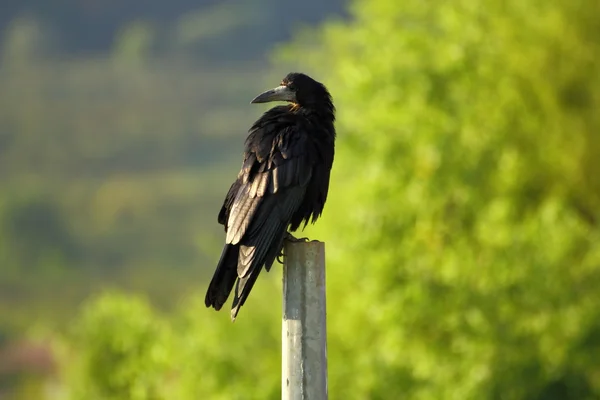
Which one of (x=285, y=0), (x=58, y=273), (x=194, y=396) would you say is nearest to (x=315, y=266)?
(x=194, y=396)

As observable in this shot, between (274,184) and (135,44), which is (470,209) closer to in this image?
(274,184)

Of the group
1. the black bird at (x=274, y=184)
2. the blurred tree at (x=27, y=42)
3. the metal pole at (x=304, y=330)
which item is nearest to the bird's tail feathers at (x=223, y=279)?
the black bird at (x=274, y=184)

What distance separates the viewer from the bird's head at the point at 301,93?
731 centimetres

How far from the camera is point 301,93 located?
7.33m

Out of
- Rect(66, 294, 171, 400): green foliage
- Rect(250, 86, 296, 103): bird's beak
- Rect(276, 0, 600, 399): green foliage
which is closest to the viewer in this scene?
Rect(250, 86, 296, 103): bird's beak

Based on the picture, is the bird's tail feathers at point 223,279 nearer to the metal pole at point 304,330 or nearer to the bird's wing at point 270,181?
the bird's wing at point 270,181

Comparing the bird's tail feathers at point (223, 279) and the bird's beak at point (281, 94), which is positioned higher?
the bird's beak at point (281, 94)

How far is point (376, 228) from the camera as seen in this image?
18844 mm

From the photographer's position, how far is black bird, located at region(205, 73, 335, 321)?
5.82 metres

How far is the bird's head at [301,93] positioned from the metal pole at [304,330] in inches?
91.9

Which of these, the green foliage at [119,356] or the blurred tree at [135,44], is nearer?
the green foliage at [119,356]

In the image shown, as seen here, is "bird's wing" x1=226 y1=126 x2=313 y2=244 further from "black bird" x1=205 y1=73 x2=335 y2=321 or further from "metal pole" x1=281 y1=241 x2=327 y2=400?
"metal pole" x1=281 y1=241 x2=327 y2=400

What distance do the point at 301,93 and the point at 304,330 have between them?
2699 mm

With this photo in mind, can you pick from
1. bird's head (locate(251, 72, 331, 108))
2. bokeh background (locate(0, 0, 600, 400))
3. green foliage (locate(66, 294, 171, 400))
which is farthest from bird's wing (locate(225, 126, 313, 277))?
green foliage (locate(66, 294, 171, 400))
